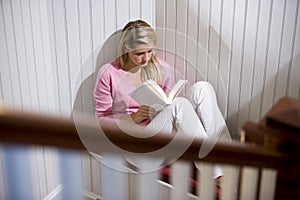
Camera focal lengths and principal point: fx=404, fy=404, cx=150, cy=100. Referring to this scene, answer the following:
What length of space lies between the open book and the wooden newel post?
1612 millimetres

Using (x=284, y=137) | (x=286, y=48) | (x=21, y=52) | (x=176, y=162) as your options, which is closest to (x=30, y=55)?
(x=21, y=52)

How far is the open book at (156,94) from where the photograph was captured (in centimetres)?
246

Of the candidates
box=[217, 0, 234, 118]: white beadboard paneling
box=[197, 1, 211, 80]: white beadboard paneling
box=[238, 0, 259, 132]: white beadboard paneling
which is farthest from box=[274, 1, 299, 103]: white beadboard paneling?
box=[197, 1, 211, 80]: white beadboard paneling

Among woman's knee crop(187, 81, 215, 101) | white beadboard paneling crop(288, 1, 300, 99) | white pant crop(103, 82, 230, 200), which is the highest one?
white beadboard paneling crop(288, 1, 300, 99)

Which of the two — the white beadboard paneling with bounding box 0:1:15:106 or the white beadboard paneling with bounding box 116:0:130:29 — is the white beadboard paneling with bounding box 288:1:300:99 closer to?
the white beadboard paneling with bounding box 116:0:130:29

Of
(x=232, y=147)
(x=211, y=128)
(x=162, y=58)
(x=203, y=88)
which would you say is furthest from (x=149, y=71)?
(x=232, y=147)

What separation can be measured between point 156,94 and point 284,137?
1698 millimetres

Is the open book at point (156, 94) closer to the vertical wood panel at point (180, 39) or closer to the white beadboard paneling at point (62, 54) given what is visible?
the vertical wood panel at point (180, 39)

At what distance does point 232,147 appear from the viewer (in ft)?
2.68

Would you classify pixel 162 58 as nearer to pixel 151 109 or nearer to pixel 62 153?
pixel 151 109

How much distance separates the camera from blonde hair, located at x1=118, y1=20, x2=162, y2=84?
8.66 ft

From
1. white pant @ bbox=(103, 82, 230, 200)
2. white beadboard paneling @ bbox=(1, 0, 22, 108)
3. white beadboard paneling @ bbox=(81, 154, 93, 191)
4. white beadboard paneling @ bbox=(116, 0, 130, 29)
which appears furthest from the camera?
white beadboard paneling @ bbox=(116, 0, 130, 29)

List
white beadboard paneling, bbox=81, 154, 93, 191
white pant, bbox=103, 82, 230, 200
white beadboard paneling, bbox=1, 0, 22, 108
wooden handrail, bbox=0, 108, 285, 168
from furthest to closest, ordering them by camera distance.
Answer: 1. white pant, bbox=103, 82, 230, 200
2. white beadboard paneling, bbox=1, 0, 22, 108
3. white beadboard paneling, bbox=81, 154, 93, 191
4. wooden handrail, bbox=0, 108, 285, 168

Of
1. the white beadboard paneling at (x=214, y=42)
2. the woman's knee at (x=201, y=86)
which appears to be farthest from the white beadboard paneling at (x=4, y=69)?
the white beadboard paneling at (x=214, y=42)
